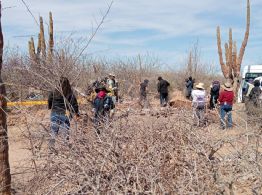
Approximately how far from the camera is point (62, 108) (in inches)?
261

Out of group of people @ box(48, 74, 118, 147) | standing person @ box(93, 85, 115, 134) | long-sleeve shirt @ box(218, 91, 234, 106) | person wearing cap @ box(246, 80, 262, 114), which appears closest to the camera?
group of people @ box(48, 74, 118, 147)

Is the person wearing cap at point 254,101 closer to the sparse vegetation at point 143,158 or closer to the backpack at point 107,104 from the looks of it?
the backpack at point 107,104

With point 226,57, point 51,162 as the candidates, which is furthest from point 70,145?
point 226,57

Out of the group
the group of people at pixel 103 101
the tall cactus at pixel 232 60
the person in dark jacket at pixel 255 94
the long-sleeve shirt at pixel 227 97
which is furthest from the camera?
the tall cactus at pixel 232 60

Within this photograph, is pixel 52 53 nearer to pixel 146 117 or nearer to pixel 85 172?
pixel 146 117

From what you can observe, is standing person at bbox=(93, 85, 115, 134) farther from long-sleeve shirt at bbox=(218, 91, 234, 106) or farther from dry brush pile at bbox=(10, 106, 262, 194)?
long-sleeve shirt at bbox=(218, 91, 234, 106)

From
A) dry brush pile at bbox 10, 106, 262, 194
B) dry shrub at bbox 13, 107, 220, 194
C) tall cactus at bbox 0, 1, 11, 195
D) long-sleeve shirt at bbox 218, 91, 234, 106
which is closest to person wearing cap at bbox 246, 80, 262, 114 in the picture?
long-sleeve shirt at bbox 218, 91, 234, 106

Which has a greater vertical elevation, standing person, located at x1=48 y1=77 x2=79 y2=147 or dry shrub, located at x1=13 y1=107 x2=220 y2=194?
standing person, located at x1=48 y1=77 x2=79 y2=147

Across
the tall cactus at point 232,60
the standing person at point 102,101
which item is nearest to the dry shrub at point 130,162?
the standing person at point 102,101

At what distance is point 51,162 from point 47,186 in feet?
0.75

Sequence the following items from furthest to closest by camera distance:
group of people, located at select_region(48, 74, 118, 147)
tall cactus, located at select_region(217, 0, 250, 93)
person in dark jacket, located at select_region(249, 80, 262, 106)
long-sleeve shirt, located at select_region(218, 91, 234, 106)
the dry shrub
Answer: tall cactus, located at select_region(217, 0, 250, 93) < long-sleeve shirt, located at select_region(218, 91, 234, 106) < person in dark jacket, located at select_region(249, 80, 262, 106) < group of people, located at select_region(48, 74, 118, 147) < the dry shrub

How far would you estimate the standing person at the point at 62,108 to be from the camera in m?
4.54

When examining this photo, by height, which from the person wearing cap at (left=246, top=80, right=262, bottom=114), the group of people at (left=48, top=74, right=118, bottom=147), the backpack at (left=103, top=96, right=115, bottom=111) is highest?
the group of people at (left=48, top=74, right=118, bottom=147)

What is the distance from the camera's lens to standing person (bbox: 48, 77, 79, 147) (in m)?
4.54
